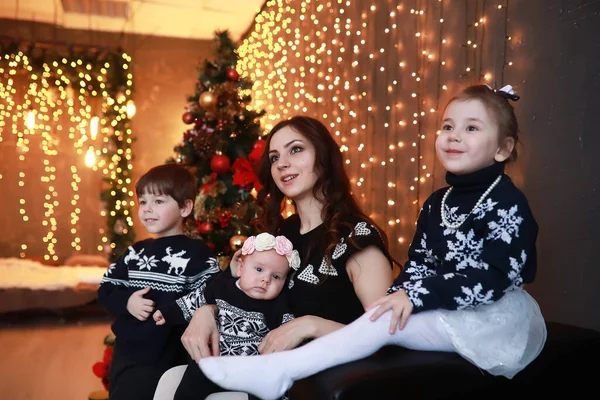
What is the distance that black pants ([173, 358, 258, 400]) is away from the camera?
164 centimetres

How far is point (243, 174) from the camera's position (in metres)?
3.48

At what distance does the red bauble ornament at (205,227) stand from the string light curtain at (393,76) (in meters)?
0.99

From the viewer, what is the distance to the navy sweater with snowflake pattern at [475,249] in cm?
144

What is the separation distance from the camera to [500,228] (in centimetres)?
150

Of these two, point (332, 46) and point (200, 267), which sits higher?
point (332, 46)

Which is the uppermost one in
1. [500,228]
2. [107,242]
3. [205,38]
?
[205,38]

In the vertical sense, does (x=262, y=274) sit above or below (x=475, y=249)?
below

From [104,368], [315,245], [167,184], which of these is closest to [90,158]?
[104,368]

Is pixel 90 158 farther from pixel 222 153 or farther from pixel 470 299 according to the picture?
pixel 470 299

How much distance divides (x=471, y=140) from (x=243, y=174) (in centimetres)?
205

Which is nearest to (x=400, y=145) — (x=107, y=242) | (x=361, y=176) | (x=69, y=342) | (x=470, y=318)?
(x=361, y=176)

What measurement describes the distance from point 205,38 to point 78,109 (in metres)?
1.93

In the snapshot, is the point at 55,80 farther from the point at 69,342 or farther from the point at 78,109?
the point at 69,342

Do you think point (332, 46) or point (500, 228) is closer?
point (500, 228)
